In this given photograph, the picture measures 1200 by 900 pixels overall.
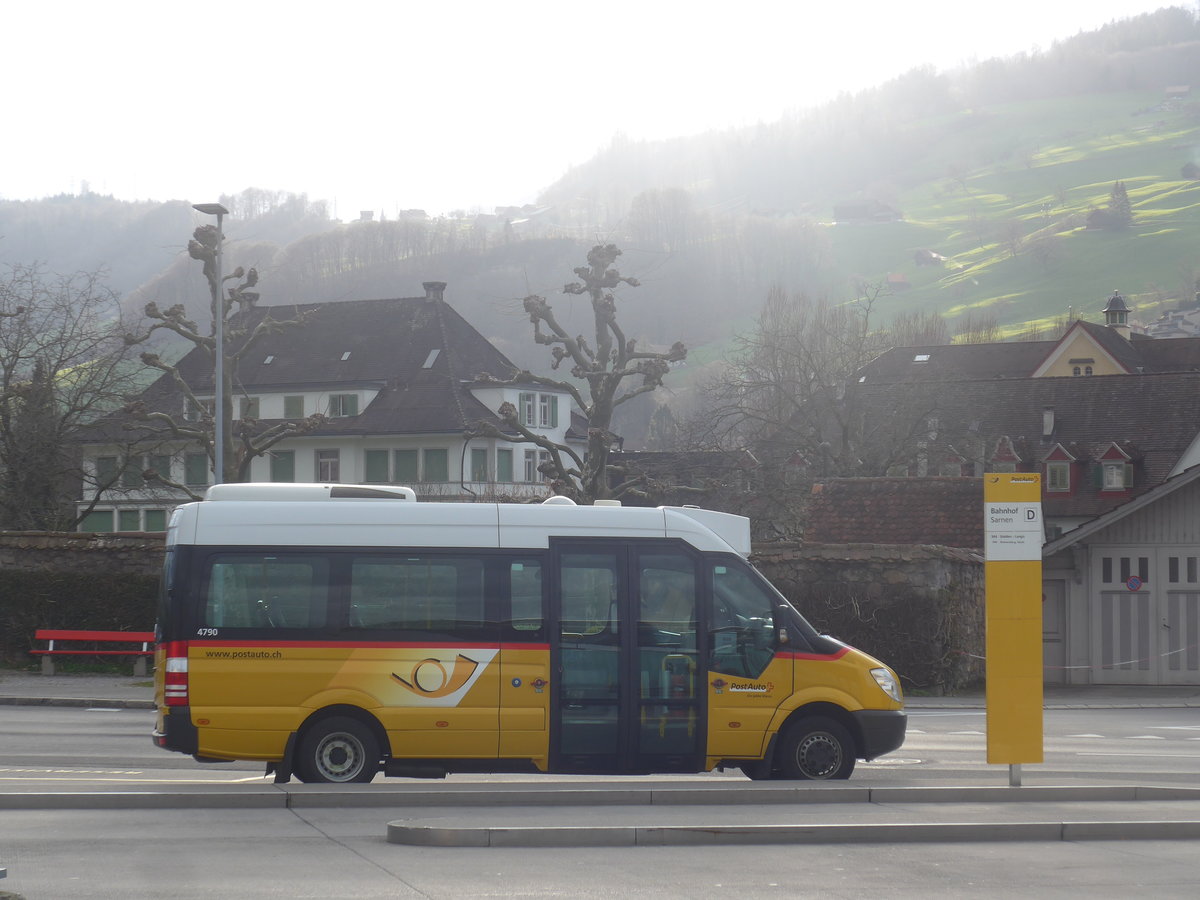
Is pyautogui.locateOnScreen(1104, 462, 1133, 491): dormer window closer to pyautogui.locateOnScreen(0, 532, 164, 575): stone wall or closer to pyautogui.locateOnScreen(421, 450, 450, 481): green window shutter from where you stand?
pyautogui.locateOnScreen(421, 450, 450, 481): green window shutter

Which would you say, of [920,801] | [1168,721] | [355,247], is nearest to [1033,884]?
[920,801]

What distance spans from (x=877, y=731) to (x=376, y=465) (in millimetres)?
60112

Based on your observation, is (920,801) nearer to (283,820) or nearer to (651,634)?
(651,634)

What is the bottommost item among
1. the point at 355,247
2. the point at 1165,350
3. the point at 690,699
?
the point at 690,699

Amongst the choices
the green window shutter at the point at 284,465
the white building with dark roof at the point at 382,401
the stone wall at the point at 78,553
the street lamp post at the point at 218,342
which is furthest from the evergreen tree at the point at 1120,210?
the stone wall at the point at 78,553

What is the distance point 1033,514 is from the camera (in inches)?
Result: 474

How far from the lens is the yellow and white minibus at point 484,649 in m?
12.6

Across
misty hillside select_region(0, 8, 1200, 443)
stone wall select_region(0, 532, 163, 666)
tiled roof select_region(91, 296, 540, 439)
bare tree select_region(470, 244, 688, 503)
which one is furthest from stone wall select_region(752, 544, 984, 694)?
misty hillside select_region(0, 8, 1200, 443)

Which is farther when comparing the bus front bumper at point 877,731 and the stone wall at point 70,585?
the stone wall at point 70,585

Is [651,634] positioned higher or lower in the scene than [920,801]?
higher

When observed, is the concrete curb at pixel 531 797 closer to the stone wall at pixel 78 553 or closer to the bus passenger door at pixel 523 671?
the bus passenger door at pixel 523 671

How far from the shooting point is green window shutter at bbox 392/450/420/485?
70562 mm

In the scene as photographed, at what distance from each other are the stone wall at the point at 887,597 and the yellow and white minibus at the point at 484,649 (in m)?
14.4

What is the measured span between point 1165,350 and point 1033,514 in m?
82.1
